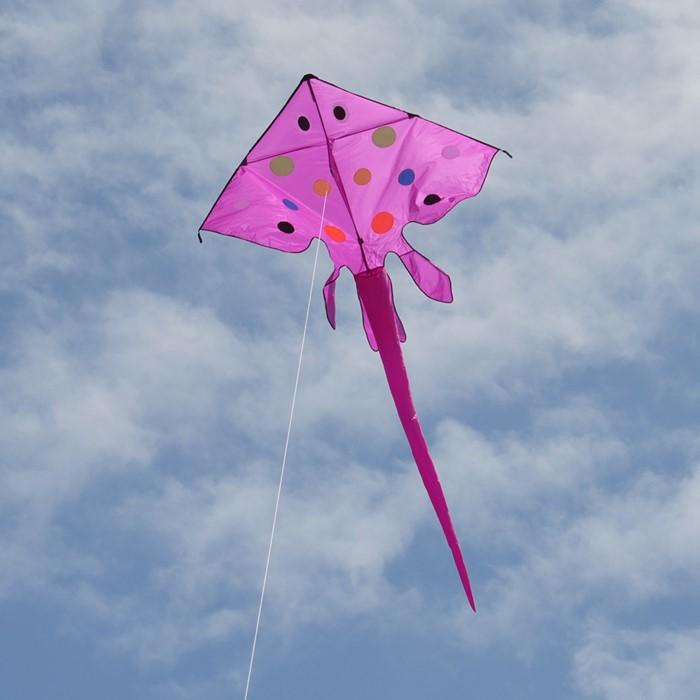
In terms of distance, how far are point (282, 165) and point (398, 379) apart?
245 cm

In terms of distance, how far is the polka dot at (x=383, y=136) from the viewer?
1138 cm

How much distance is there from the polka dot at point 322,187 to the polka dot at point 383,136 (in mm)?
630

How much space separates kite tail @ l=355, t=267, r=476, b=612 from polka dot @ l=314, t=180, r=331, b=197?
0.92 m

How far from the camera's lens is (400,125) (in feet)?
37.3

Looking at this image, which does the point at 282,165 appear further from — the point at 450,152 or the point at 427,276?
the point at 427,276

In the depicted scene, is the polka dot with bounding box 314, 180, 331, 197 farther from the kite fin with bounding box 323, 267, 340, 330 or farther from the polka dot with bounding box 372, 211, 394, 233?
the kite fin with bounding box 323, 267, 340, 330

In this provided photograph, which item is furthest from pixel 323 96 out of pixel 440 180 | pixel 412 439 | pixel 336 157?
pixel 412 439

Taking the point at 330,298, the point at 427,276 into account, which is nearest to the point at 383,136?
the point at 427,276

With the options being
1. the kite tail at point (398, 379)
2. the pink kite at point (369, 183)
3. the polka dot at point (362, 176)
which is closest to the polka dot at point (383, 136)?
the pink kite at point (369, 183)

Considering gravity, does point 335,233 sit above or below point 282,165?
below

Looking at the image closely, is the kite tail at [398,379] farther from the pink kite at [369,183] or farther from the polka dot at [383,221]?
the polka dot at [383,221]

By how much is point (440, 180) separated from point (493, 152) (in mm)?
585

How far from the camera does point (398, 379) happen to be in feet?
36.6

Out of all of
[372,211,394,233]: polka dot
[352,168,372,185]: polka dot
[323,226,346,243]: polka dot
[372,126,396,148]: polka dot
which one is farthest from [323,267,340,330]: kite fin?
[372,126,396,148]: polka dot
